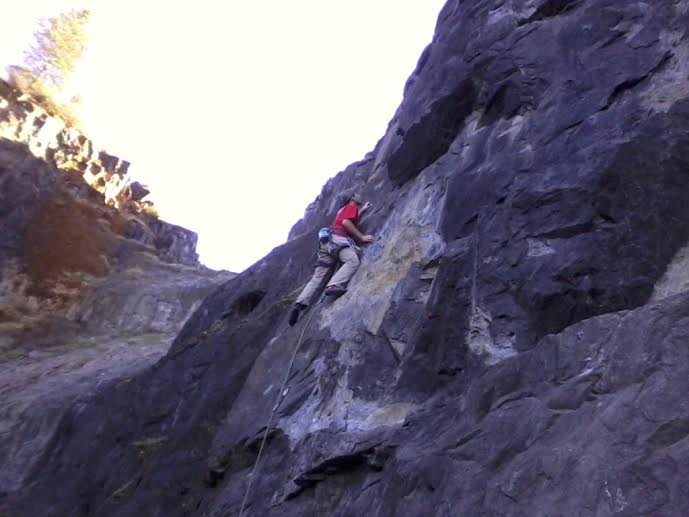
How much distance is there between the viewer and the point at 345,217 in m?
13.2

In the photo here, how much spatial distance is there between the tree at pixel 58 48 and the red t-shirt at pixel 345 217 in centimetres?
3149

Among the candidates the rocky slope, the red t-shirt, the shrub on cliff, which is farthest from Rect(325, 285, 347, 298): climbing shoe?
the shrub on cliff

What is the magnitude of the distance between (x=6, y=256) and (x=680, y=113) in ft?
85.4

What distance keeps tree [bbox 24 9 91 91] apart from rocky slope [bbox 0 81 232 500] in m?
9.11

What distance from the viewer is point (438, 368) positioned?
8.37 metres

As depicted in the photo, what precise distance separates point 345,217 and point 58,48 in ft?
114

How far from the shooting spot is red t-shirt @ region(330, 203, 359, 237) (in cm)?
1290

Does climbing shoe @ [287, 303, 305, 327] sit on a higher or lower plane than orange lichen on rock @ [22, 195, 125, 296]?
lower

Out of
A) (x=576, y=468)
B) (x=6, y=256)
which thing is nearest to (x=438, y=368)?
(x=576, y=468)

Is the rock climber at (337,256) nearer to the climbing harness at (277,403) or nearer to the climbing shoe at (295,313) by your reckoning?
the climbing shoe at (295,313)

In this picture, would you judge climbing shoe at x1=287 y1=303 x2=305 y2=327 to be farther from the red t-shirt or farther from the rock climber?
the red t-shirt

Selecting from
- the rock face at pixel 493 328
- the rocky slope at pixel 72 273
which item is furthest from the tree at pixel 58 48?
the rock face at pixel 493 328

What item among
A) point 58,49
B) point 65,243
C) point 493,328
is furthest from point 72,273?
point 493,328

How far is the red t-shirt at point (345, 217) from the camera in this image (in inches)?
508
